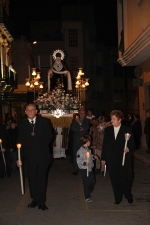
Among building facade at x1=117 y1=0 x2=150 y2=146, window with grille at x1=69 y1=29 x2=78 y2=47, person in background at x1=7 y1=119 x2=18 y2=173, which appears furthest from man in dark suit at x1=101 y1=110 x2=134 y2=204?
window with grille at x1=69 y1=29 x2=78 y2=47

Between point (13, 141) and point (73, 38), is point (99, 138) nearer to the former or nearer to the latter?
point (13, 141)

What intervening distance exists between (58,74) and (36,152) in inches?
483

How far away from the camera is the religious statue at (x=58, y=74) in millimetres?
20609

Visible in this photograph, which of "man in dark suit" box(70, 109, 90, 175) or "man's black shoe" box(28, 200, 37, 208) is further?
"man in dark suit" box(70, 109, 90, 175)

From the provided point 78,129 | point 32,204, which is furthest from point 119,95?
point 32,204

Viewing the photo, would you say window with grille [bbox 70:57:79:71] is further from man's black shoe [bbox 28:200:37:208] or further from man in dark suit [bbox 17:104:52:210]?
man's black shoe [bbox 28:200:37:208]

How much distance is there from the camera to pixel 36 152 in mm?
8820

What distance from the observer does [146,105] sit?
894 inches

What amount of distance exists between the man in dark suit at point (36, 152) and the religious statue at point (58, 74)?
11.7 metres

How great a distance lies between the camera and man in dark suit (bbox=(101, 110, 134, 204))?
914 cm

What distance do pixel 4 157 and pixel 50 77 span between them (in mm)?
7600

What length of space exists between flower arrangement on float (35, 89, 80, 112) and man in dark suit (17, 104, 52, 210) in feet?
30.3

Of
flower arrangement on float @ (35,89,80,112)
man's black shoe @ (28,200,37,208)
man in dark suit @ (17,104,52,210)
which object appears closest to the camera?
man in dark suit @ (17,104,52,210)

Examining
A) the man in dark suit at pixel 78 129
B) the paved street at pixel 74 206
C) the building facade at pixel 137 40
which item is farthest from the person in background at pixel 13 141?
the building facade at pixel 137 40
